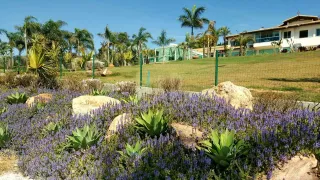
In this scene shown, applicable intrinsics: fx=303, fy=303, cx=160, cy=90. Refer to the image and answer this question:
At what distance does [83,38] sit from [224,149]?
70.3 meters

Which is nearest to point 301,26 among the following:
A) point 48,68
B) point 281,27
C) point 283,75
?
point 281,27

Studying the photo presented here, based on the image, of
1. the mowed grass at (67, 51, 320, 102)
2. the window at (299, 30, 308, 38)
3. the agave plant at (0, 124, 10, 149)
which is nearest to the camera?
the agave plant at (0, 124, 10, 149)

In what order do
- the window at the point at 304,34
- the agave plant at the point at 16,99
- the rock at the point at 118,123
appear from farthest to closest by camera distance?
1. the window at the point at 304,34
2. the agave plant at the point at 16,99
3. the rock at the point at 118,123

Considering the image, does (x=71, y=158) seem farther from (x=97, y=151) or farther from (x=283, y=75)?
(x=283, y=75)

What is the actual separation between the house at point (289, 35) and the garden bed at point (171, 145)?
158ft

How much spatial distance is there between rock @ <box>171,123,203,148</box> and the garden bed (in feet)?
0.27

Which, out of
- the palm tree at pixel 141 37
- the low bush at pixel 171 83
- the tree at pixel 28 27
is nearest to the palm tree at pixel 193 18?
the palm tree at pixel 141 37

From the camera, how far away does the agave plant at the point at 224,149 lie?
354cm

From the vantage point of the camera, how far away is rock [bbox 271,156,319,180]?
3484mm

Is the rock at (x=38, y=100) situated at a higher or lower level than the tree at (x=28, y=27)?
lower

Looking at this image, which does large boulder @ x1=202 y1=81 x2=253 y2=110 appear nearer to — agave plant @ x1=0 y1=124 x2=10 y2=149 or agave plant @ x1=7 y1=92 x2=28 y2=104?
agave plant @ x1=0 y1=124 x2=10 y2=149

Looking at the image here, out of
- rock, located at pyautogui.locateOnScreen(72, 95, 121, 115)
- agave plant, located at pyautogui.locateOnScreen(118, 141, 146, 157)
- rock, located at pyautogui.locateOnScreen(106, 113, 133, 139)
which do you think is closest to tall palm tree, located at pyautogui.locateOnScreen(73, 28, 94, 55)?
rock, located at pyautogui.locateOnScreen(72, 95, 121, 115)

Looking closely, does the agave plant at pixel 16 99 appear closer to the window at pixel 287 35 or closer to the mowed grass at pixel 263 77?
the mowed grass at pixel 263 77

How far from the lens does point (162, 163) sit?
Answer: 3680mm
